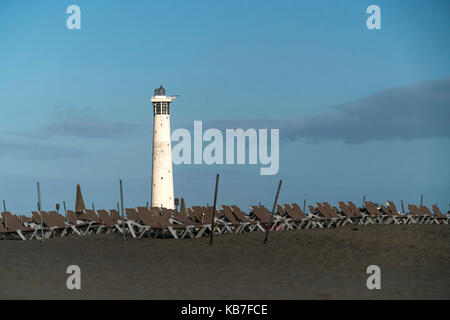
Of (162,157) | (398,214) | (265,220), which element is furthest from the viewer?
(162,157)

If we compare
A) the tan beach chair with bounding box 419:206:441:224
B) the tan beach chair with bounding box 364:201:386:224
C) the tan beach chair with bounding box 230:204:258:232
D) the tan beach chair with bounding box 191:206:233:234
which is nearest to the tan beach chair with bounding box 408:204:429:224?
the tan beach chair with bounding box 419:206:441:224

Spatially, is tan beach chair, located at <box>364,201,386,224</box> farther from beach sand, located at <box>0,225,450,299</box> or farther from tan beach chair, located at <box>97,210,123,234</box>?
tan beach chair, located at <box>97,210,123,234</box>

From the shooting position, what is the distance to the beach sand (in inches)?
466

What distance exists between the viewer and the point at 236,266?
50.4 feet

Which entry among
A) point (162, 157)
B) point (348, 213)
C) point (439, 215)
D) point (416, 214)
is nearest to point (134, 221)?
point (348, 213)

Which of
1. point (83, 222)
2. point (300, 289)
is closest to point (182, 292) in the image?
point (300, 289)

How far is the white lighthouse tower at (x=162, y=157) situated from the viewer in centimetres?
4034

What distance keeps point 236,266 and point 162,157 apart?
83.6 feet

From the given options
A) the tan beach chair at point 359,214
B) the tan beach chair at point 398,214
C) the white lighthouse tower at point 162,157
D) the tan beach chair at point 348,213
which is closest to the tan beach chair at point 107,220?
the tan beach chair at point 348,213

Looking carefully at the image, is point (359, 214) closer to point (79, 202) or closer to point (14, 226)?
point (79, 202)

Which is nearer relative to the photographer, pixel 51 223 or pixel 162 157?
pixel 51 223
